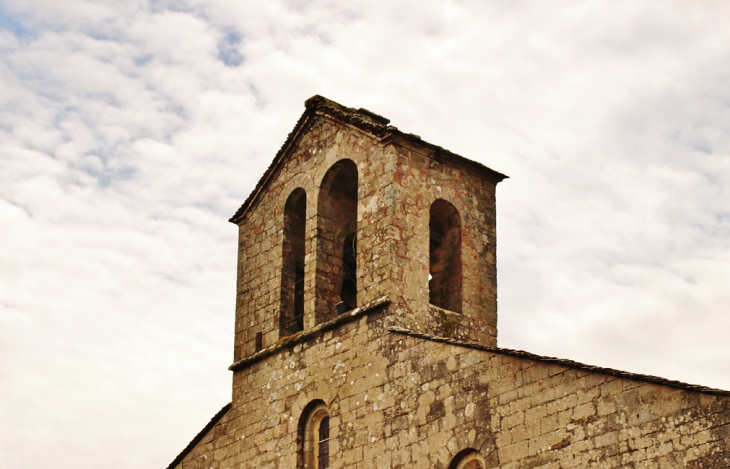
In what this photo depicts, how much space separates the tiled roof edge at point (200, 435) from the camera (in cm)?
1988

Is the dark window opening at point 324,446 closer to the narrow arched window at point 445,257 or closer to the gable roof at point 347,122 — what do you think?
the narrow arched window at point 445,257

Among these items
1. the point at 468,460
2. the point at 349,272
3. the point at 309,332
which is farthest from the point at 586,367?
the point at 349,272

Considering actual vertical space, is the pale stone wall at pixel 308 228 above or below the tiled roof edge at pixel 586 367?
above

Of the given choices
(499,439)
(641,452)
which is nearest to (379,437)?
(499,439)

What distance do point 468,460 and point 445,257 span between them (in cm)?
416

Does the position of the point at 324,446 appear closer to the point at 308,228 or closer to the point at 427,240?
the point at 427,240

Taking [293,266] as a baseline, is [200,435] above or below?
below

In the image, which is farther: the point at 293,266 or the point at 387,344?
the point at 293,266

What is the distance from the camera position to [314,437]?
18.2 m

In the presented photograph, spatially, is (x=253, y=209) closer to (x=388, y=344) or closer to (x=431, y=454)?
(x=388, y=344)

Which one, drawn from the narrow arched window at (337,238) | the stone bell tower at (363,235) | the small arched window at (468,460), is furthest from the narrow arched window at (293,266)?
the small arched window at (468,460)

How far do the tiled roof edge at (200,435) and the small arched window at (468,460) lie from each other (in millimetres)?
5308

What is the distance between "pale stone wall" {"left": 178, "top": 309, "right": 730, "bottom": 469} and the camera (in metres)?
13.2

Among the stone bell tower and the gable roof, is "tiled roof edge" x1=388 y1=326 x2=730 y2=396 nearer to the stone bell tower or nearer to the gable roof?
the stone bell tower
